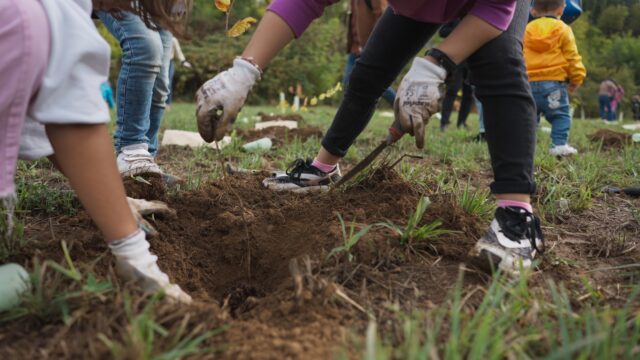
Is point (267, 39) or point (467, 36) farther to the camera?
point (267, 39)

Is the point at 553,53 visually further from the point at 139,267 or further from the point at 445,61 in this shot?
the point at 139,267

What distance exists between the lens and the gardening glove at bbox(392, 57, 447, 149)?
1378mm

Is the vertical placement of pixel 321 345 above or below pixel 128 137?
above

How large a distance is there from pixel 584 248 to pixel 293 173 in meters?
1.24

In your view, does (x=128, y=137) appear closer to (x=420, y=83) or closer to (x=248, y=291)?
(x=248, y=291)

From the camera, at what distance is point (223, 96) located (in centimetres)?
143

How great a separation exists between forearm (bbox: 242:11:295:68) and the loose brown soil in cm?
59

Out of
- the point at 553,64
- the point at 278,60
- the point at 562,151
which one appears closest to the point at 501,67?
the point at 562,151

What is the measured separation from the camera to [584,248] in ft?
5.73

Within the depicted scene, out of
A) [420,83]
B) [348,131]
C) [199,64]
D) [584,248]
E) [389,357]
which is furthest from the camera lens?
[199,64]

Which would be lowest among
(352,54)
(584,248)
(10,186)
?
(352,54)

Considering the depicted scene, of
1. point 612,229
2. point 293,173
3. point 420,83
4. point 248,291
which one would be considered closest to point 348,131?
point 293,173

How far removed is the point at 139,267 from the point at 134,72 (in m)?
1.28

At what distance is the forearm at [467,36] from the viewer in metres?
1.39
